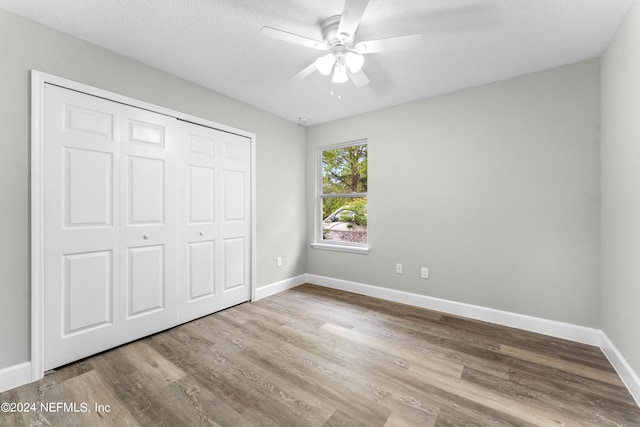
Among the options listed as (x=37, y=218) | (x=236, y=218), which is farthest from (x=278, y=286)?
(x=37, y=218)

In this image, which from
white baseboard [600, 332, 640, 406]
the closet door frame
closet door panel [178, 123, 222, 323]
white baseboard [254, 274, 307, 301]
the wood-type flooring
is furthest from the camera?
white baseboard [254, 274, 307, 301]

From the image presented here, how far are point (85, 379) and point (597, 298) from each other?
159 inches

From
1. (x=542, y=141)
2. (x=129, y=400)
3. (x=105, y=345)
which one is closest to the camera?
(x=129, y=400)

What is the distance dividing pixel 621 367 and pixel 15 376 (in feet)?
13.4

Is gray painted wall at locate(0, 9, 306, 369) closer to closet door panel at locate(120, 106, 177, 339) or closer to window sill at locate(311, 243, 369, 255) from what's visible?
closet door panel at locate(120, 106, 177, 339)

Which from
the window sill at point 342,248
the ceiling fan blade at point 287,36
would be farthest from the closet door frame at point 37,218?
the window sill at point 342,248

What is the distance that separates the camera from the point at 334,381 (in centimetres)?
178

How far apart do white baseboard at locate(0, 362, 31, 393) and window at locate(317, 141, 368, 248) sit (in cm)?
316

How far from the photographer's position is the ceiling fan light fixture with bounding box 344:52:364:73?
6.04 ft

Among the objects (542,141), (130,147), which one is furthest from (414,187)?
(130,147)

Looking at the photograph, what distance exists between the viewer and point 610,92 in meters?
2.00

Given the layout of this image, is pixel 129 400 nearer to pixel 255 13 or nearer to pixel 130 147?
pixel 130 147

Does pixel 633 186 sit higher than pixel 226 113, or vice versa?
pixel 226 113

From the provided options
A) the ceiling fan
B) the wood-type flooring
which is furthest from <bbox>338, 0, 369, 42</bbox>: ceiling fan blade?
the wood-type flooring
